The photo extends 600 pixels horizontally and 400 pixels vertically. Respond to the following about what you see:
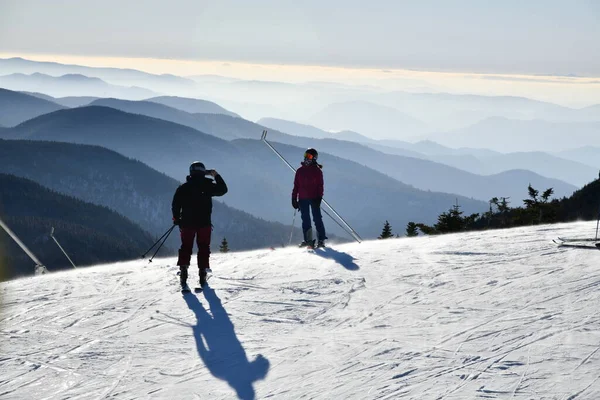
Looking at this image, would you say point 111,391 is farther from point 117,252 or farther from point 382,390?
point 117,252

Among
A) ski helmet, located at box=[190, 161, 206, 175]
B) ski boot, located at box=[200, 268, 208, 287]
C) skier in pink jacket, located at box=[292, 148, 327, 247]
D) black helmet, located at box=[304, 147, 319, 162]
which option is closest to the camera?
ski helmet, located at box=[190, 161, 206, 175]

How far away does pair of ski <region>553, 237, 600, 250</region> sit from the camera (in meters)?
12.4

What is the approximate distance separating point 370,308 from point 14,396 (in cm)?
515

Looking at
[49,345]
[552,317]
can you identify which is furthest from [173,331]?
[552,317]

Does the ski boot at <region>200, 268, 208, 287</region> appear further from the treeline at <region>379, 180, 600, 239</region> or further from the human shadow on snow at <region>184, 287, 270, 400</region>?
the treeline at <region>379, 180, 600, 239</region>

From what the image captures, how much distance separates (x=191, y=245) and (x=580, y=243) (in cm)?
843

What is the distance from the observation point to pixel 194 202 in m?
10.5

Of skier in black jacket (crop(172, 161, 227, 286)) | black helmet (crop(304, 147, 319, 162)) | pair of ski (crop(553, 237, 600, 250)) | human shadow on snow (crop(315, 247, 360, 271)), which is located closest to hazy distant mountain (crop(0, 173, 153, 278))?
human shadow on snow (crop(315, 247, 360, 271))

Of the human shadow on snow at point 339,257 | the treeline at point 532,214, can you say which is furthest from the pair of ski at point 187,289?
the treeline at point 532,214

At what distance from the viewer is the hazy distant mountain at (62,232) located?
15375 cm

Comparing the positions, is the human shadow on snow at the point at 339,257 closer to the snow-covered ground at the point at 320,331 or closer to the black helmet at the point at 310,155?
the snow-covered ground at the point at 320,331

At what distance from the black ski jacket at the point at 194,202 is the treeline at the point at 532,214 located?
2589 centimetres

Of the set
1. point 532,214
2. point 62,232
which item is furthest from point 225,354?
point 62,232

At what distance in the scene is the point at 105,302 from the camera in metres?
9.98
